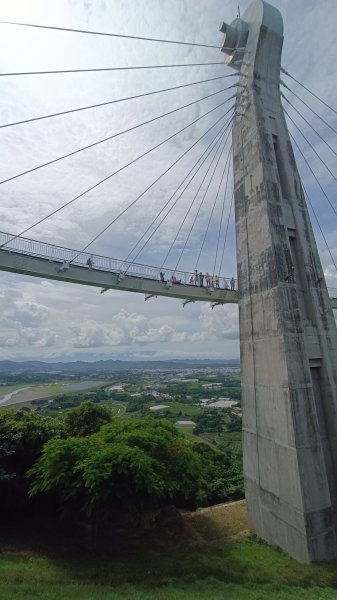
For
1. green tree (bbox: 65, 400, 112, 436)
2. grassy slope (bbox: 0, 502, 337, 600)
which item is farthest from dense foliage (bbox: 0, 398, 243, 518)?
green tree (bbox: 65, 400, 112, 436)

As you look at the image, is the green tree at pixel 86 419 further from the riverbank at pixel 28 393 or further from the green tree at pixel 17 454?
the riverbank at pixel 28 393

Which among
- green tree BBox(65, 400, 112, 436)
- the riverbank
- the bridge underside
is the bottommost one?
green tree BBox(65, 400, 112, 436)

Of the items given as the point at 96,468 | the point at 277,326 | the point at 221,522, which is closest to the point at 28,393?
the point at 221,522

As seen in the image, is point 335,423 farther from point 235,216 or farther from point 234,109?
point 234,109

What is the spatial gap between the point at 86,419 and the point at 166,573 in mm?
11282

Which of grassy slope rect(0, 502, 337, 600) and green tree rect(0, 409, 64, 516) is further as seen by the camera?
green tree rect(0, 409, 64, 516)

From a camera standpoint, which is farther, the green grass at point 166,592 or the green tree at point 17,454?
the green tree at point 17,454

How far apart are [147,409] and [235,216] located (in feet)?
243

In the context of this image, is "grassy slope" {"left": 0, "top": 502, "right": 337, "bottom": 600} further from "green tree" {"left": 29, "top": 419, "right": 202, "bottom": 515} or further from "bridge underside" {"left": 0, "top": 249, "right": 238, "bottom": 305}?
"bridge underside" {"left": 0, "top": 249, "right": 238, "bottom": 305}

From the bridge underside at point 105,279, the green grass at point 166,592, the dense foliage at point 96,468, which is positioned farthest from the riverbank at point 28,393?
the green grass at point 166,592

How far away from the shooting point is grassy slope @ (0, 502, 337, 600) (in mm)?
9008

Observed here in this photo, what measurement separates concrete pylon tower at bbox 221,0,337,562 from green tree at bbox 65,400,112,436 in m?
9.39

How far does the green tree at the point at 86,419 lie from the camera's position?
2009 cm

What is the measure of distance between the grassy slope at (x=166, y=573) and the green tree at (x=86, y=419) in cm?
755
